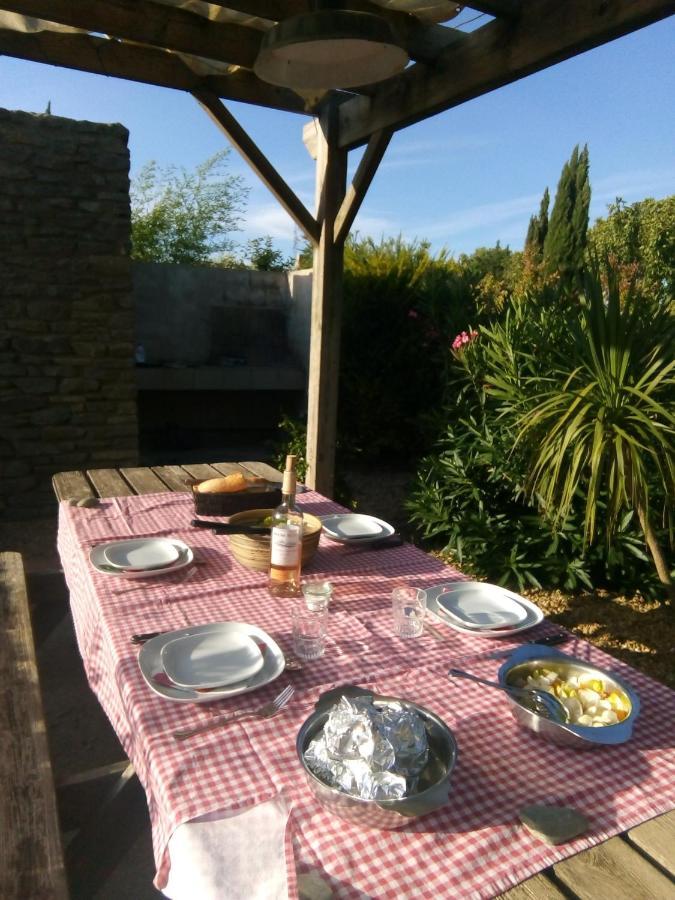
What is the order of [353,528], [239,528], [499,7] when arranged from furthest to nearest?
[499,7] → [353,528] → [239,528]

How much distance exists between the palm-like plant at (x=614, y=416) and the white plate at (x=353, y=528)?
898mm

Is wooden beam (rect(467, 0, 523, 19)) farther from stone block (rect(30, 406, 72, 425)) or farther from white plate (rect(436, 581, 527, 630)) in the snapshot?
stone block (rect(30, 406, 72, 425))

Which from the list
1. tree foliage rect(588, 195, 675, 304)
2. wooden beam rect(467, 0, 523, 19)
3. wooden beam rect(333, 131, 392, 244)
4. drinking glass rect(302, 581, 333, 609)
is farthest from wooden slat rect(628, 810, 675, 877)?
tree foliage rect(588, 195, 675, 304)

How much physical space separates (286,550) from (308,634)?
25 centimetres

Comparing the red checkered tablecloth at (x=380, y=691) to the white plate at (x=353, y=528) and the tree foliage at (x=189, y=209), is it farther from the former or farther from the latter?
the tree foliage at (x=189, y=209)

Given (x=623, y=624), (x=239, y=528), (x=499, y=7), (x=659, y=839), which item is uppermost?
(x=499, y=7)

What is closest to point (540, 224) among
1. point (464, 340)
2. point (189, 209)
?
point (189, 209)

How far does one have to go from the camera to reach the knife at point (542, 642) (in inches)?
49.9

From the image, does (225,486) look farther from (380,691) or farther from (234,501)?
(380,691)

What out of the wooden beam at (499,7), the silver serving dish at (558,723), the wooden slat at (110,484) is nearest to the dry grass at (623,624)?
the silver serving dish at (558,723)

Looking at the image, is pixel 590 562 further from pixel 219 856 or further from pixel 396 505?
pixel 219 856

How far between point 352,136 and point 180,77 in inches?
34.8

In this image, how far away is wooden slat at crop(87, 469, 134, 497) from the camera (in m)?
2.44

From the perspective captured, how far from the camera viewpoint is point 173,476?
2.75m
